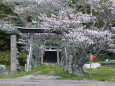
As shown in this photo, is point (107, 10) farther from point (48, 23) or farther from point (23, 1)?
point (23, 1)

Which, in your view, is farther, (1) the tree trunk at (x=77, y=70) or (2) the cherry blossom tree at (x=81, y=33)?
(1) the tree trunk at (x=77, y=70)

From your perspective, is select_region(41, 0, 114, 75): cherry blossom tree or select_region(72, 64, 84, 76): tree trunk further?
select_region(72, 64, 84, 76): tree trunk

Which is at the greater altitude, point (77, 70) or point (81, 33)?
point (81, 33)

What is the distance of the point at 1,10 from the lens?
1405 inches

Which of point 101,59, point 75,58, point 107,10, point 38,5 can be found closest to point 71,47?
point 75,58

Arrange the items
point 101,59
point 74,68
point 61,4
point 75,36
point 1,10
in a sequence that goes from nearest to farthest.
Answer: point 75,36, point 74,68, point 61,4, point 1,10, point 101,59

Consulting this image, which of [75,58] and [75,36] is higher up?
[75,36]

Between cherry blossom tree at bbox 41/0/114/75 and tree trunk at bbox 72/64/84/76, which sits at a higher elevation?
cherry blossom tree at bbox 41/0/114/75

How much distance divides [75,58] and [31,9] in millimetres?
11072

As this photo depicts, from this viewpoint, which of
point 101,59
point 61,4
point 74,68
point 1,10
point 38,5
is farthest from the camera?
point 101,59

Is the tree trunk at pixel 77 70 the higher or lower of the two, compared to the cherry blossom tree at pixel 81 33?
lower

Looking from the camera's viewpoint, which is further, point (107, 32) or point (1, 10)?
point (1, 10)

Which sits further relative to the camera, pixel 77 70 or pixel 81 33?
pixel 77 70

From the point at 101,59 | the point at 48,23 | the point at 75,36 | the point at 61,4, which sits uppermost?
the point at 61,4
